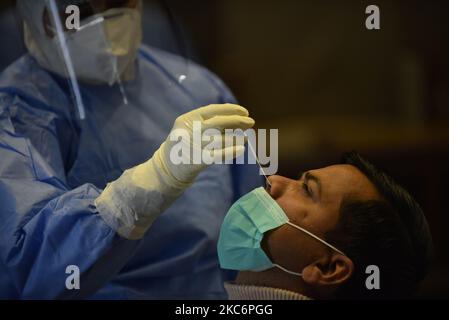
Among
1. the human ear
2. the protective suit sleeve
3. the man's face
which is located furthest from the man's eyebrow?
the protective suit sleeve

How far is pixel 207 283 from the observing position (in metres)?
1.48

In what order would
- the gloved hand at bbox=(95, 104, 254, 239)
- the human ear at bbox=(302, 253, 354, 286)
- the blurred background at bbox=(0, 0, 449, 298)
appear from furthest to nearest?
1. the blurred background at bbox=(0, 0, 449, 298)
2. the human ear at bbox=(302, 253, 354, 286)
3. the gloved hand at bbox=(95, 104, 254, 239)

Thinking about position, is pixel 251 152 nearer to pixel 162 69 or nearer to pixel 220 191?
pixel 220 191

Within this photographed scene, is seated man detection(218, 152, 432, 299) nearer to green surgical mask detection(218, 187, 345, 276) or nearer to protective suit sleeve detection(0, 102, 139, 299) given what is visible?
green surgical mask detection(218, 187, 345, 276)

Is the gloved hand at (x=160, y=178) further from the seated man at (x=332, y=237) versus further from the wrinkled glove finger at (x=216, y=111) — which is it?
the seated man at (x=332, y=237)

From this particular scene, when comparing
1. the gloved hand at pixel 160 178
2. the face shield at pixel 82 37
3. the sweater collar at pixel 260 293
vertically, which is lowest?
the sweater collar at pixel 260 293

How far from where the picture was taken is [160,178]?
1.15 meters

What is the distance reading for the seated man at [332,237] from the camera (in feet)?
4.09

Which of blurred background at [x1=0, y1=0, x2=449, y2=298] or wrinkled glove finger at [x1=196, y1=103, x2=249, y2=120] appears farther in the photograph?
blurred background at [x1=0, y1=0, x2=449, y2=298]

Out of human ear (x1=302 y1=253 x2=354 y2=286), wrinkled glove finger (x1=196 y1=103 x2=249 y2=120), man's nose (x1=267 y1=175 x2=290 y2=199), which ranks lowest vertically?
human ear (x1=302 y1=253 x2=354 y2=286)

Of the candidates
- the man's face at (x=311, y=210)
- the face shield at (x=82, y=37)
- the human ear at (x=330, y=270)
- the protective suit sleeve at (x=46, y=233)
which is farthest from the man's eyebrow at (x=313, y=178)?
the face shield at (x=82, y=37)

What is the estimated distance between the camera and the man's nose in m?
1.28

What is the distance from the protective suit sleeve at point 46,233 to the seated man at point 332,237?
218 millimetres
